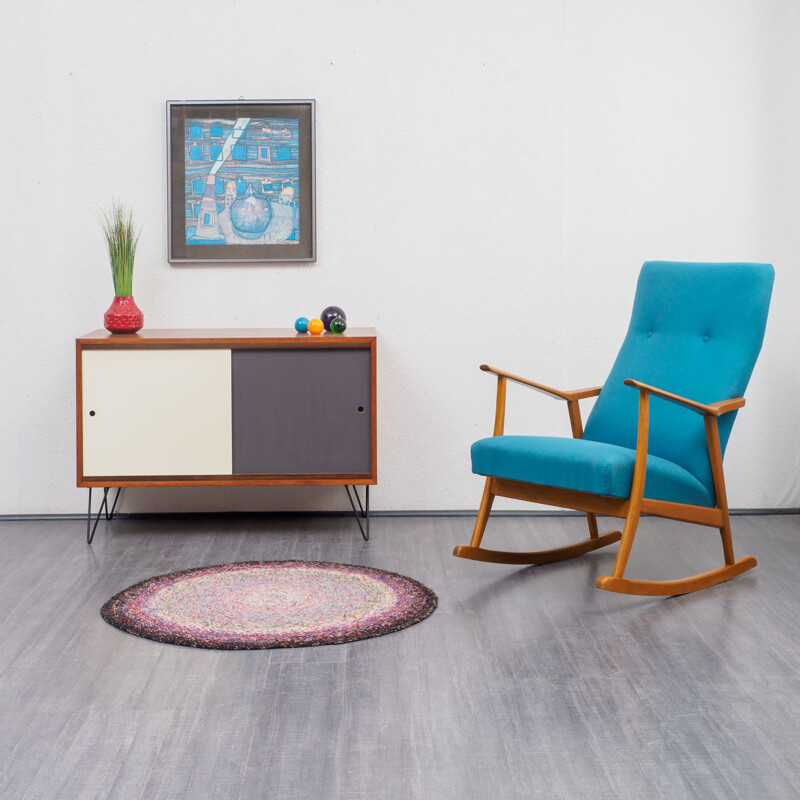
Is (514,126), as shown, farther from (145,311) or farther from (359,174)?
(145,311)

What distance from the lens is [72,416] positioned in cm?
413

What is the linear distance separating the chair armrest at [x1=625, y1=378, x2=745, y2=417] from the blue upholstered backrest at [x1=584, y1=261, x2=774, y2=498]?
0.07 meters

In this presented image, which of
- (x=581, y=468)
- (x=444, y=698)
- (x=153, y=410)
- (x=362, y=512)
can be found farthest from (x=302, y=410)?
(x=444, y=698)

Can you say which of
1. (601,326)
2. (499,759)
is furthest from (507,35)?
(499,759)

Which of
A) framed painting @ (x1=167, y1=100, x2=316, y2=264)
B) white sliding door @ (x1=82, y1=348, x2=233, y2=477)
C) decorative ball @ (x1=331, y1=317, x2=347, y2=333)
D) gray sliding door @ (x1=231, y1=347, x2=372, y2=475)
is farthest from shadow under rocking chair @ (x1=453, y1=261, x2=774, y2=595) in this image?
framed painting @ (x1=167, y1=100, x2=316, y2=264)

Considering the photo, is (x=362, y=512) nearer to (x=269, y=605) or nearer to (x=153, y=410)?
(x=153, y=410)

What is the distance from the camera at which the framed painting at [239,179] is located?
4047 millimetres

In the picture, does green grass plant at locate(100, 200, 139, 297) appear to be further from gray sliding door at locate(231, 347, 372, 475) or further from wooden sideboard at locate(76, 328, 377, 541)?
gray sliding door at locate(231, 347, 372, 475)

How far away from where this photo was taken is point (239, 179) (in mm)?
4059

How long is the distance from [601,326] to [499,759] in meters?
2.54

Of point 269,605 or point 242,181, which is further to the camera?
point 242,181

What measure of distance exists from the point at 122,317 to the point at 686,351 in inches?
81.3

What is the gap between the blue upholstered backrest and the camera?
10.7 feet

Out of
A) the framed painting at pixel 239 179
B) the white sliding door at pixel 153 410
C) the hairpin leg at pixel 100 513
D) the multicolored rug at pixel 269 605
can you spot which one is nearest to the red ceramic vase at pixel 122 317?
the white sliding door at pixel 153 410
